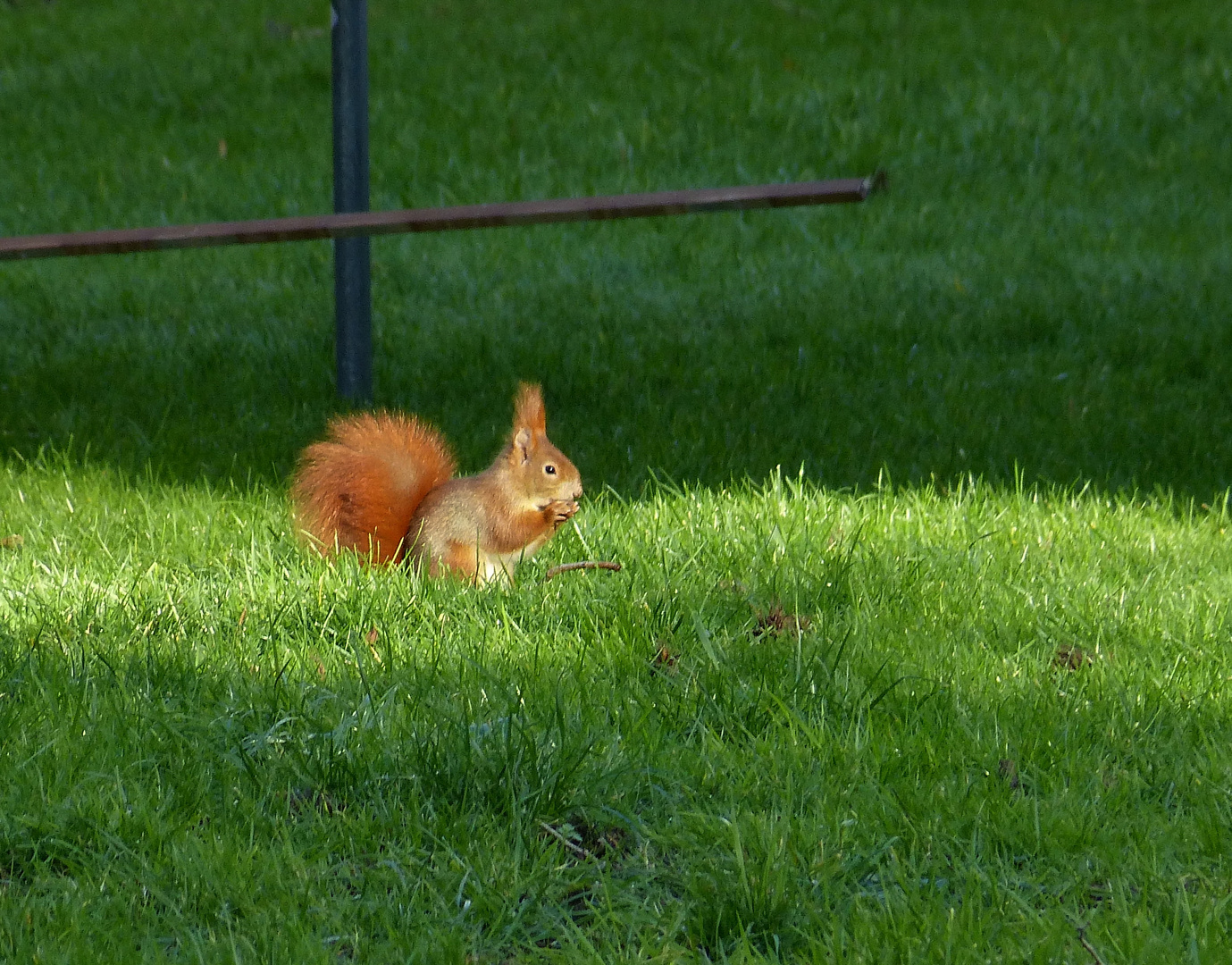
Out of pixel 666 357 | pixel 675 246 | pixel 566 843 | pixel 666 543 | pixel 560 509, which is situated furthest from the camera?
pixel 675 246

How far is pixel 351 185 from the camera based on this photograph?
5578 mm

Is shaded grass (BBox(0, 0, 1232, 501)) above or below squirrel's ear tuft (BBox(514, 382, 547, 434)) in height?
below

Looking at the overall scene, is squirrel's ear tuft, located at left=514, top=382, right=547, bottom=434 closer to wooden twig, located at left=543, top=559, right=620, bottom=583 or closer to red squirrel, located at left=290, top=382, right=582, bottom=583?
red squirrel, located at left=290, top=382, right=582, bottom=583

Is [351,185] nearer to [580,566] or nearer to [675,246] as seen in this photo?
[580,566]

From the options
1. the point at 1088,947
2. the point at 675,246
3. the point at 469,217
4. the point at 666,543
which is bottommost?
the point at 675,246

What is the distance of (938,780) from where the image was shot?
2.55m

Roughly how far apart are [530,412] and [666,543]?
49 cm

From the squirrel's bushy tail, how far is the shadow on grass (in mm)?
960

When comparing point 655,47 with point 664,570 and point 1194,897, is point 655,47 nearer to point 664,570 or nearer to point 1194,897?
point 664,570

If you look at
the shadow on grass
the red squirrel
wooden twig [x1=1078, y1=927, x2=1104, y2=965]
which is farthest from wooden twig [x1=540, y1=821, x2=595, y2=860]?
the shadow on grass

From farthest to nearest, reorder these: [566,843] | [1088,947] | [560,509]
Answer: [560,509], [566,843], [1088,947]

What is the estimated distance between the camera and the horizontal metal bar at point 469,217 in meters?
2.83

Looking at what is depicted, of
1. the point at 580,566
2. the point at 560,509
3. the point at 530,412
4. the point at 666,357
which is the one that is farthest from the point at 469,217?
the point at 666,357

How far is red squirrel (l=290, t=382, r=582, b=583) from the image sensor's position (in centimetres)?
360
